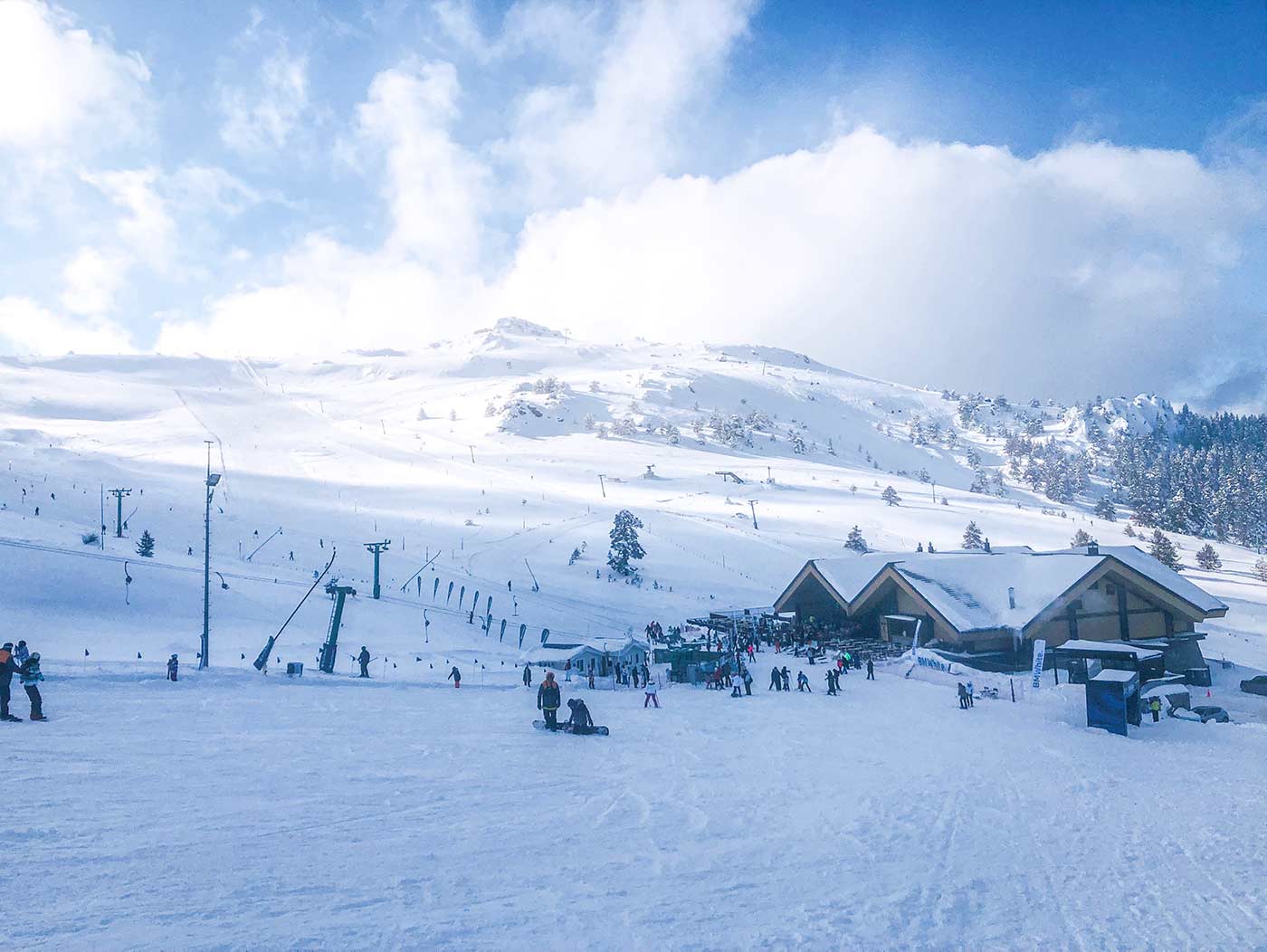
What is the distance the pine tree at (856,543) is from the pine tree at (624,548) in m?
24.3

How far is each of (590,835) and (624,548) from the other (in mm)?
50378

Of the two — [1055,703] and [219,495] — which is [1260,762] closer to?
[1055,703]

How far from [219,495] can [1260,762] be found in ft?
262

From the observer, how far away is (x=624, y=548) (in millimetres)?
59594

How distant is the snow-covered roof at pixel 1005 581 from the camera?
107ft

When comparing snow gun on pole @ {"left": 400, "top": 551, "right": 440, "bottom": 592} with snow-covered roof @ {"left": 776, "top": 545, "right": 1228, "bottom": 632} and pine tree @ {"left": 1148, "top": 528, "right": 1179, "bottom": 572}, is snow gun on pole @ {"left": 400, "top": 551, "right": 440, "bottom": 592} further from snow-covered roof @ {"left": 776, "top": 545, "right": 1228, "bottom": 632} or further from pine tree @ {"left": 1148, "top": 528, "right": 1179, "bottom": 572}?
pine tree @ {"left": 1148, "top": 528, "right": 1179, "bottom": 572}

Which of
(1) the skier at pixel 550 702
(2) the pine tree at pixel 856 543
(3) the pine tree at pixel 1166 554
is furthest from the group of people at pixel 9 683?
(3) the pine tree at pixel 1166 554

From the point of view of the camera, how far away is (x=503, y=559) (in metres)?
60.0

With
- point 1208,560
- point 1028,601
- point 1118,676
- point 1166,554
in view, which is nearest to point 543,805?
point 1118,676

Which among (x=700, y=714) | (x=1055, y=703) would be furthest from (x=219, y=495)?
(x=1055, y=703)

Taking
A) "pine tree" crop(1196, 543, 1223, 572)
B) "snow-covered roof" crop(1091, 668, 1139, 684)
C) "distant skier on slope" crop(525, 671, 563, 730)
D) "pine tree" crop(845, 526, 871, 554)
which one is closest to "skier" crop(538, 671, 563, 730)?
"distant skier on slope" crop(525, 671, 563, 730)

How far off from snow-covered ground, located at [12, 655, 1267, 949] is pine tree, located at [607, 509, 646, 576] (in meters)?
41.4

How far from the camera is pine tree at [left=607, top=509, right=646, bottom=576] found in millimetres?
57906

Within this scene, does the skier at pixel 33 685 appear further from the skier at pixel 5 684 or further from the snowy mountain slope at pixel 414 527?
the snowy mountain slope at pixel 414 527
